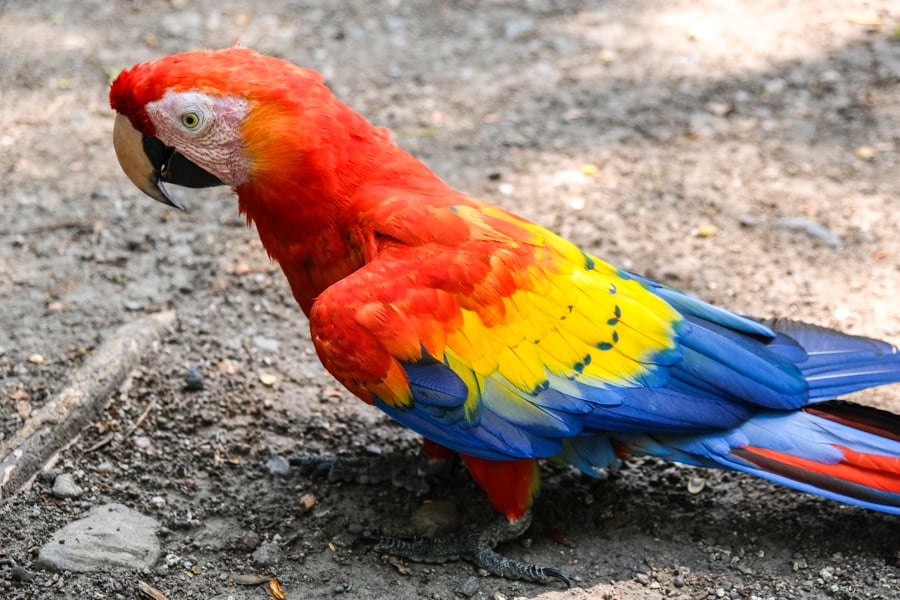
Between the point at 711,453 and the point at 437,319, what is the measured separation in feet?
2.75

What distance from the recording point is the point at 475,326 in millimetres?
2467

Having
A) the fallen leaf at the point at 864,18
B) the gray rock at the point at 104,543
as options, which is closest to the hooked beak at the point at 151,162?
the gray rock at the point at 104,543

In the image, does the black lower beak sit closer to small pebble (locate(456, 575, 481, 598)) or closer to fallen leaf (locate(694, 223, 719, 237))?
small pebble (locate(456, 575, 481, 598))

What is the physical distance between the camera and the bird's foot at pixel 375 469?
3004 millimetres

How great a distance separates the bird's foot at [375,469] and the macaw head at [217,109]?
99cm

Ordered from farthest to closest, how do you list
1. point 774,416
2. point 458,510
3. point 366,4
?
point 366,4, point 458,510, point 774,416

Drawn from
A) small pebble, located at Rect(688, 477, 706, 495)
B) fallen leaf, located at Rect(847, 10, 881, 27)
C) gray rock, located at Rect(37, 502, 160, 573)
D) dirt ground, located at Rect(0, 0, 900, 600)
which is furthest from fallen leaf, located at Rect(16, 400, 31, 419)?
fallen leaf, located at Rect(847, 10, 881, 27)

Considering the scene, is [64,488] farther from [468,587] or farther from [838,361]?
[838,361]

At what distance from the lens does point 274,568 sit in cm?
266

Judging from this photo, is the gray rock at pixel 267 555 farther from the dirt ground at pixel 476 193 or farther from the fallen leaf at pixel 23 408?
the fallen leaf at pixel 23 408

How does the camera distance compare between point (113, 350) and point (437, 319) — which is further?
point (113, 350)

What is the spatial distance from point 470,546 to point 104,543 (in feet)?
3.39

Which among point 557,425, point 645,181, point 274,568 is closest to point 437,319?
point 557,425

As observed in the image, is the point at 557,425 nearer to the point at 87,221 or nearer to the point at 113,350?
the point at 113,350
